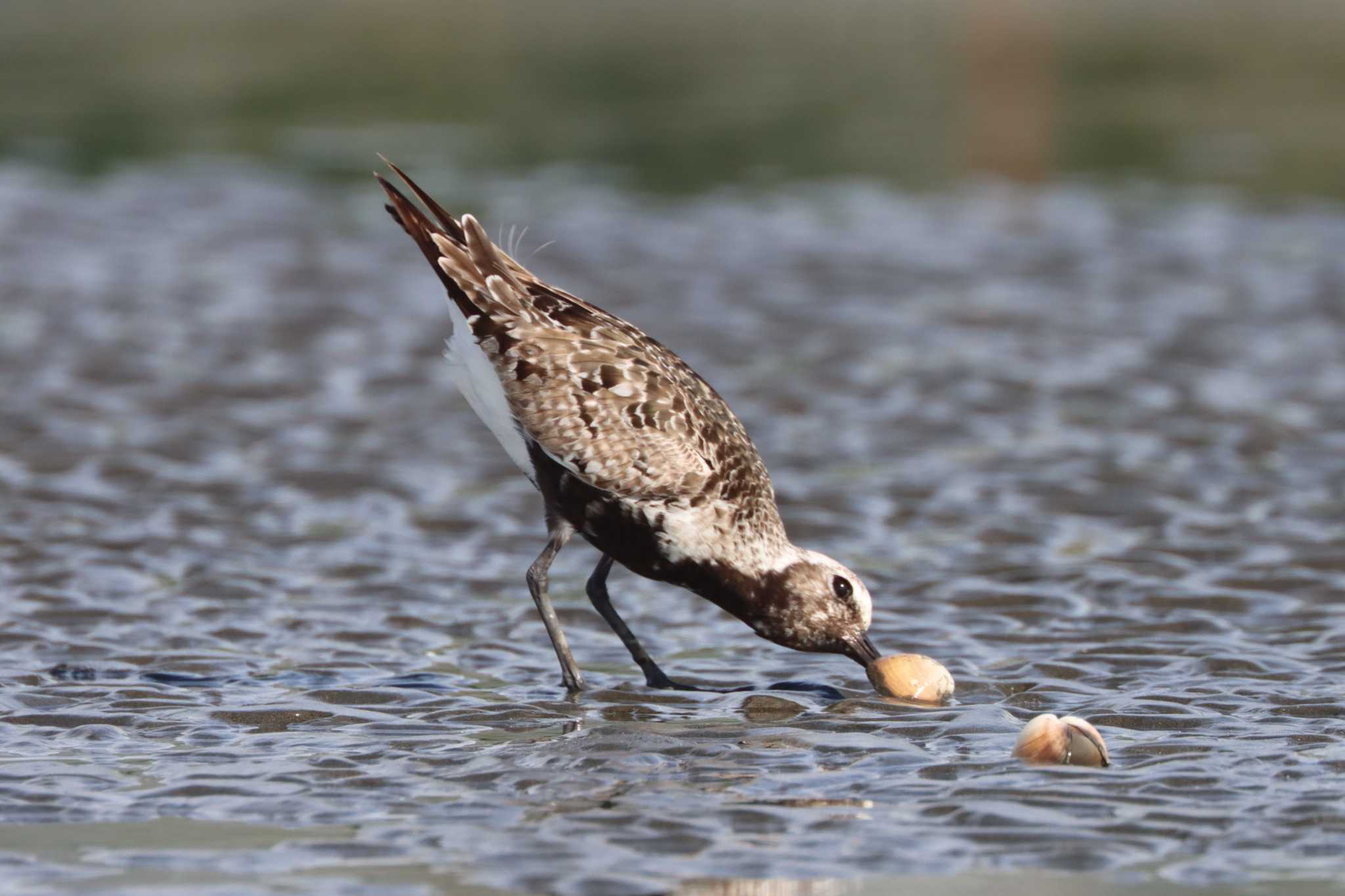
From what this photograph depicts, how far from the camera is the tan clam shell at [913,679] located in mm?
9305

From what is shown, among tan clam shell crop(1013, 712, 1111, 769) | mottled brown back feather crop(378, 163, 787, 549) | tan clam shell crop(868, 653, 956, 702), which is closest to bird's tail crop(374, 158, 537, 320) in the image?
mottled brown back feather crop(378, 163, 787, 549)

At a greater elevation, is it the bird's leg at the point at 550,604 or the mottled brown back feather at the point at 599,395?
the mottled brown back feather at the point at 599,395

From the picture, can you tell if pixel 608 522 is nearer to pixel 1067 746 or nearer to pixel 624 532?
pixel 624 532

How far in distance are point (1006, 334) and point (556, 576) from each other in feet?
22.3

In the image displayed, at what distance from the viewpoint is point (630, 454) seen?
31.7 feet

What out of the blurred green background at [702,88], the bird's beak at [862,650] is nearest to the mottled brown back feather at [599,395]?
the bird's beak at [862,650]

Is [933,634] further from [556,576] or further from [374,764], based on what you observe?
[374,764]

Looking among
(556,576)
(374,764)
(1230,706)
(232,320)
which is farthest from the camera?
(232,320)

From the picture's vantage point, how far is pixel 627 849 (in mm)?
7211

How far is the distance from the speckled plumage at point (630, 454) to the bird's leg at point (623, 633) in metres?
0.02

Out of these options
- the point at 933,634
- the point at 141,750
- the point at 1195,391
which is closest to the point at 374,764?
the point at 141,750

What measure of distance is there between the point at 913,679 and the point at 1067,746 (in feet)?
4.20

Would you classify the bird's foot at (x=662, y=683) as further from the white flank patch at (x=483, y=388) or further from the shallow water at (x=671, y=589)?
the white flank patch at (x=483, y=388)

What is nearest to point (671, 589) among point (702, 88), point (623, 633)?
point (623, 633)
